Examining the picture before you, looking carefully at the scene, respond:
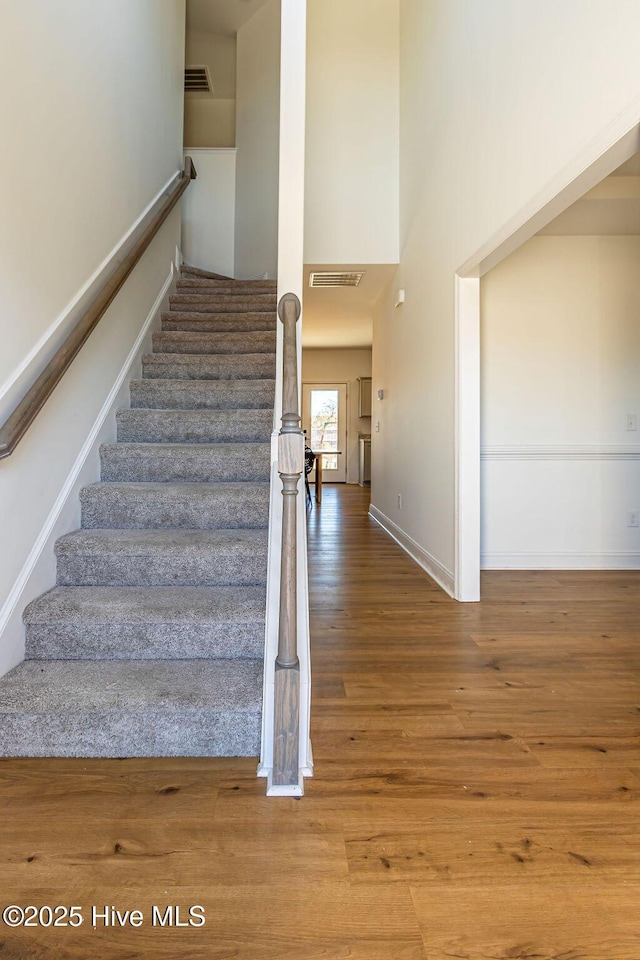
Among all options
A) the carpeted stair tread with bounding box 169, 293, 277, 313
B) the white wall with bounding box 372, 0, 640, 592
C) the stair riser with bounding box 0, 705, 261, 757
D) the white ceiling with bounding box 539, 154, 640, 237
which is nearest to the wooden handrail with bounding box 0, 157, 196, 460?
the stair riser with bounding box 0, 705, 261, 757

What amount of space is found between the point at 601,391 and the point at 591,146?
92.8 inches

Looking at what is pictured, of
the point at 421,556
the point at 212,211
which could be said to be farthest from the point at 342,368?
the point at 421,556

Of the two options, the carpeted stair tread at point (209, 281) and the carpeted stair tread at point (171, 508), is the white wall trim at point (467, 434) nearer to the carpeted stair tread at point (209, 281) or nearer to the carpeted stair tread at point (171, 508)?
the carpeted stair tread at point (171, 508)

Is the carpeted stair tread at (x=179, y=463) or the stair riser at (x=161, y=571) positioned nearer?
the stair riser at (x=161, y=571)

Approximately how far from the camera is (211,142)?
6504mm

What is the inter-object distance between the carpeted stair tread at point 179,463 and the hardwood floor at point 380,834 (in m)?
1.05

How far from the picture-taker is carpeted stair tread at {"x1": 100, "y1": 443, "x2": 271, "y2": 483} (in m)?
2.40

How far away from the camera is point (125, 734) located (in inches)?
56.9

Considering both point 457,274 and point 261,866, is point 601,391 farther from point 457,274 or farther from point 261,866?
point 261,866

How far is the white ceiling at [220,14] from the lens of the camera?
5.55 meters

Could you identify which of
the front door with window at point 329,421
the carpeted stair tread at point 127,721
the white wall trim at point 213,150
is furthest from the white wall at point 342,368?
the carpeted stair tread at point 127,721

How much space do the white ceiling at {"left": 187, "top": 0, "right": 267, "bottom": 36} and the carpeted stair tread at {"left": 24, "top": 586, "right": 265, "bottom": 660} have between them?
22.8 ft

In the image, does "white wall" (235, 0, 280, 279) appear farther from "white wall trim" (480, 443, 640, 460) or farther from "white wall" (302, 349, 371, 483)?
"white wall" (302, 349, 371, 483)

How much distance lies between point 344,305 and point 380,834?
5368 mm
